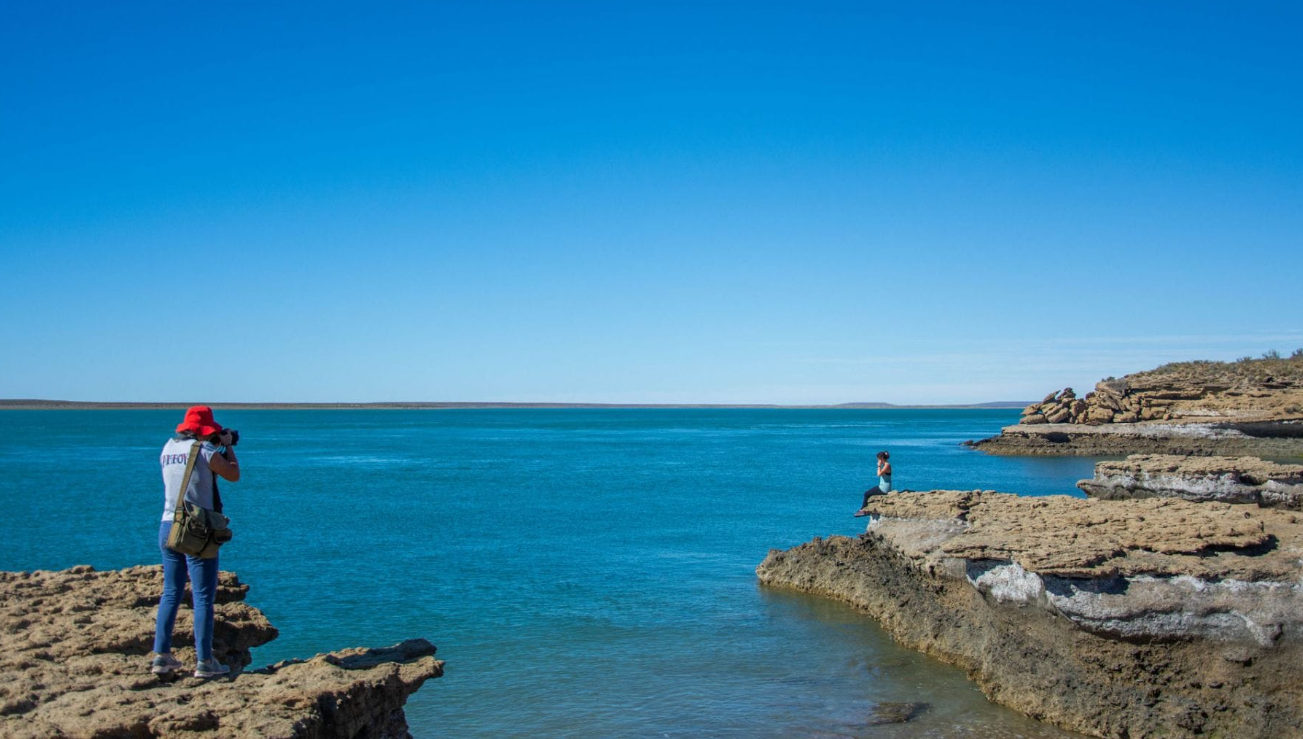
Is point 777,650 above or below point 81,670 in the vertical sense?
below

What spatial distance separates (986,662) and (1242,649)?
3049 millimetres

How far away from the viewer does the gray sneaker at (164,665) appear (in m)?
6.74

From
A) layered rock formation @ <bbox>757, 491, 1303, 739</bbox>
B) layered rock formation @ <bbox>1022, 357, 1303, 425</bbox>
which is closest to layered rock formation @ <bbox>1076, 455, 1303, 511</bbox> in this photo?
layered rock formation @ <bbox>757, 491, 1303, 739</bbox>

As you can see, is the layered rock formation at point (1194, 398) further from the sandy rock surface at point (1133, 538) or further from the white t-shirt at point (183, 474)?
the white t-shirt at point (183, 474)

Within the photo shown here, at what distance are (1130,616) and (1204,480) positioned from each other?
31.0ft

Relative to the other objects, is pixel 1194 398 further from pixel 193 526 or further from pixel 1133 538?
pixel 193 526

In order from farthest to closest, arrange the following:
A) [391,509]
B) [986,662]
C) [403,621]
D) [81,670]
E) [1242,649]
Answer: [391,509] → [403,621] → [986,662] → [1242,649] → [81,670]

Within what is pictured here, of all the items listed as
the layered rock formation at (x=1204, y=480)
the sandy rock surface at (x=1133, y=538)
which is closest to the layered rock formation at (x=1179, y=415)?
the layered rock formation at (x=1204, y=480)

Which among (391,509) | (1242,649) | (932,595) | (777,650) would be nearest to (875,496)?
(932,595)

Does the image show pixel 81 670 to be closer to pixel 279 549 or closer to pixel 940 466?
pixel 279 549

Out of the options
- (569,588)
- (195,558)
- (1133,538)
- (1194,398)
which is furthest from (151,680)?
(1194,398)

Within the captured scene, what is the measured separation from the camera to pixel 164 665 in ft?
22.3

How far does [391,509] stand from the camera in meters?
32.7

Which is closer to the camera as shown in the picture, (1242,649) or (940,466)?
(1242,649)
